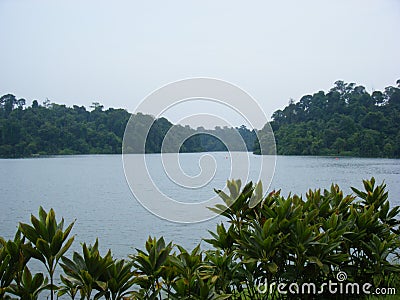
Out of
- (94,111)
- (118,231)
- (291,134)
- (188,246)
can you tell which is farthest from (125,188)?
(94,111)

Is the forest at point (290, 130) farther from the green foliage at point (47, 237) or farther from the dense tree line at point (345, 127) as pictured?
the green foliage at point (47, 237)

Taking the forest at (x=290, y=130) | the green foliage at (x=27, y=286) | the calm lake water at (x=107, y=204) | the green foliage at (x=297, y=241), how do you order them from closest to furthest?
the green foliage at (x=27, y=286), the green foliage at (x=297, y=241), the calm lake water at (x=107, y=204), the forest at (x=290, y=130)

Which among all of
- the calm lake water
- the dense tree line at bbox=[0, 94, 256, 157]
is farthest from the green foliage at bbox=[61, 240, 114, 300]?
the dense tree line at bbox=[0, 94, 256, 157]

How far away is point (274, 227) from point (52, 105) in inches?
3088

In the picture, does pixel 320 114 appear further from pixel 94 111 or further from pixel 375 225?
Result: pixel 375 225

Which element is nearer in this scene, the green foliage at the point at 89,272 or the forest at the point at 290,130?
the green foliage at the point at 89,272

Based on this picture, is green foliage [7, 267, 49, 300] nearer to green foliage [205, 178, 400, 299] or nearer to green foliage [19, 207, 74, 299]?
green foliage [19, 207, 74, 299]

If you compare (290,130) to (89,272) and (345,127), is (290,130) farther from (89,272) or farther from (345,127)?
(89,272)

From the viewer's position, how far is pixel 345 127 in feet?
→ 189

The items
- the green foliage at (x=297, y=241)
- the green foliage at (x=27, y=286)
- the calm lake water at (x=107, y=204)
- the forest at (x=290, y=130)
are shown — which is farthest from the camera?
the forest at (x=290, y=130)

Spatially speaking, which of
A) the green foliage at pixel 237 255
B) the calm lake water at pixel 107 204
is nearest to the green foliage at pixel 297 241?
the green foliage at pixel 237 255

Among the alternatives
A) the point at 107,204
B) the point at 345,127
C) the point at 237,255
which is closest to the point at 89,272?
the point at 237,255

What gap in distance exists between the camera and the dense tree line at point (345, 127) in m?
54.6

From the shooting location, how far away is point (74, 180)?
30.0 meters
